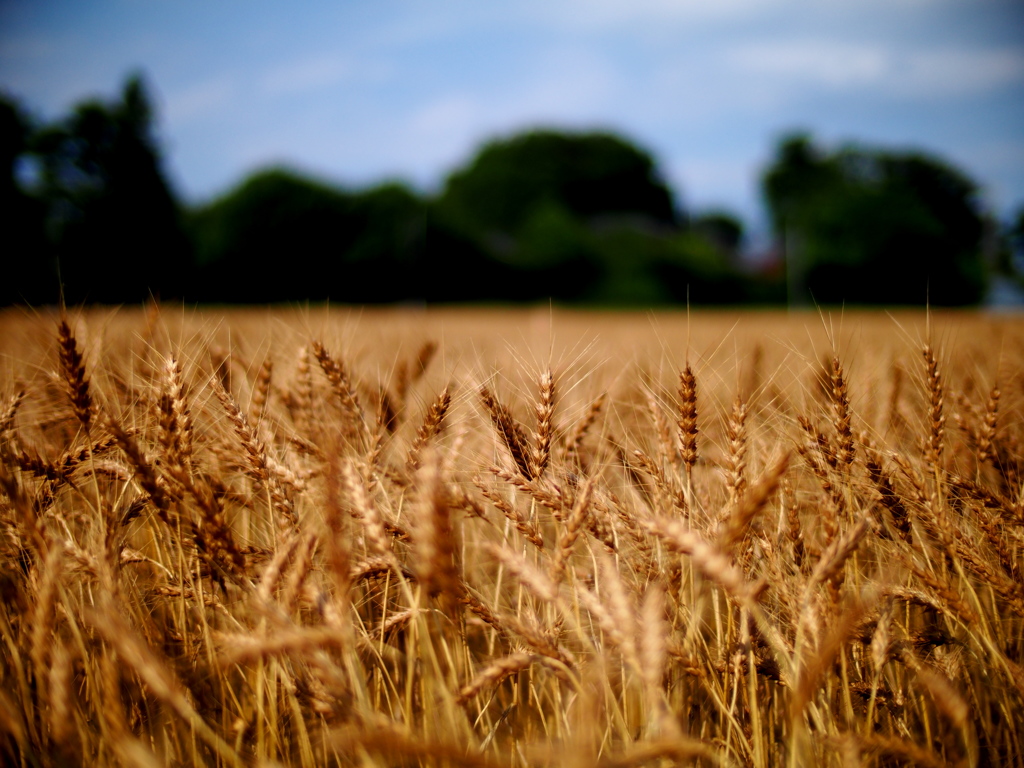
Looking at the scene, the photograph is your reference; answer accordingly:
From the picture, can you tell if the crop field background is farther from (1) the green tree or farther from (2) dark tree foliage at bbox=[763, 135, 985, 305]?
(2) dark tree foliage at bbox=[763, 135, 985, 305]

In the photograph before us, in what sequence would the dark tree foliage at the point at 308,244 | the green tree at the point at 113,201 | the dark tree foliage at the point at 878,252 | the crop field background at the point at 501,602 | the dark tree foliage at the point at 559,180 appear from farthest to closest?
the dark tree foliage at the point at 559,180
the dark tree foliage at the point at 878,252
the dark tree foliage at the point at 308,244
the green tree at the point at 113,201
the crop field background at the point at 501,602

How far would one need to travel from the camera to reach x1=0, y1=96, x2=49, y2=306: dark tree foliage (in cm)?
1572

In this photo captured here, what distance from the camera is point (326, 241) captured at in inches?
1077

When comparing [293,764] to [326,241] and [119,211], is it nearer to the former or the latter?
[119,211]

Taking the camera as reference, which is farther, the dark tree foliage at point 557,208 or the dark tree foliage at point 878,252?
the dark tree foliage at point 557,208

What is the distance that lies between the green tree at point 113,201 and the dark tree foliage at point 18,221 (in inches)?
53.7

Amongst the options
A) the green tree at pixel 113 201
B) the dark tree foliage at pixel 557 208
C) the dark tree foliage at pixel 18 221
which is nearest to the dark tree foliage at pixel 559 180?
the dark tree foliage at pixel 557 208

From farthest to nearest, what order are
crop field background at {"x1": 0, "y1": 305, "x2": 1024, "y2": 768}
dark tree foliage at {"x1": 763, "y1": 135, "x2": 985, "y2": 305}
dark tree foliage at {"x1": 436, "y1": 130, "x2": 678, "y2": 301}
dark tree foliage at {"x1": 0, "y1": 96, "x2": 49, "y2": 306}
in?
dark tree foliage at {"x1": 436, "y1": 130, "x2": 678, "y2": 301}
dark tree foliage at {"x1": 763, "y1": 135, "x2": 985, "y2": 305}
dark tree foliage at {"x1": 0, "y1": 96, "x2": 49, "y2": 306}
crop field background at {"x1": 0, "y1": 305, "x2": 1024, "y2": 768}

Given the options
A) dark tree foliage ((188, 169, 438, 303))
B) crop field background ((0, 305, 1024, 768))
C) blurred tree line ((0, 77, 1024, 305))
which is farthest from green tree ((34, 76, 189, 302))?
crop field background ((0, 305, 1024, 768))

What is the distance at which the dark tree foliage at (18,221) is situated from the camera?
15.7 meters

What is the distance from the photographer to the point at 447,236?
29.0 metres

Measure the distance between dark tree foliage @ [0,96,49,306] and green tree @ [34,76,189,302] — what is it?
1.36 m

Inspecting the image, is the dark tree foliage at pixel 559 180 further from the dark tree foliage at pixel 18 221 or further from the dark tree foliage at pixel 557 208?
the dark tree foliage at pixel 18 221

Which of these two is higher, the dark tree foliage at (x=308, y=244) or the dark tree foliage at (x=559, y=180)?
the dark tree foliage at (x=559, y=180)
